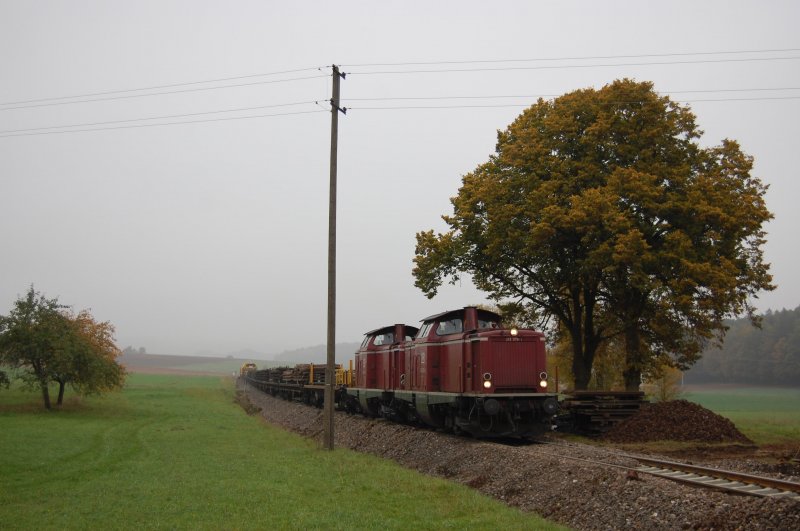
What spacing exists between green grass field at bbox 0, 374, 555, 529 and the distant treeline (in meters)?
74.5

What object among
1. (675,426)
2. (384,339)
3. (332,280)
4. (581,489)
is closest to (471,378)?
Answer: (332,280)

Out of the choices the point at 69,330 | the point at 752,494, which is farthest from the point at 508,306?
the point at 69,330

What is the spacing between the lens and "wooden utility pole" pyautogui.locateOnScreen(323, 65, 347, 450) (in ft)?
69.1

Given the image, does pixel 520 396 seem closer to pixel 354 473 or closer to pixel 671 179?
pixel 354 473

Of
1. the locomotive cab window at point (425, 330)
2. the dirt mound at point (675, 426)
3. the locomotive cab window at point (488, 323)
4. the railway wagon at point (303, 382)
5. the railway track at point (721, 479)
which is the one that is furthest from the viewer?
the railway wagon at point (303, 382)

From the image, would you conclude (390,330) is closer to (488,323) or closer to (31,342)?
(488,323)

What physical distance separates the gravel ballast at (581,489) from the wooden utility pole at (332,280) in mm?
2104

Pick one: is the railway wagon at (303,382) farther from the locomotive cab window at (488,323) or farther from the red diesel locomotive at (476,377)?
the locomotive cab window at (488,323)

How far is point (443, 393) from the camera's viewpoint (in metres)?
20.0

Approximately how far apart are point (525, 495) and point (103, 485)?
9.80 metres

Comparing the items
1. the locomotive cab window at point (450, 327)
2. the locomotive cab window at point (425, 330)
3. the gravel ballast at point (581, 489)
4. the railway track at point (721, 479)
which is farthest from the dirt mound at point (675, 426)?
the railway track at point (721, 479)

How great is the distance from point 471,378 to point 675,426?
23.0 ft

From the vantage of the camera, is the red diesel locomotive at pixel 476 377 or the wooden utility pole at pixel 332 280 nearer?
the red diesel locomotive at pixel 476 377

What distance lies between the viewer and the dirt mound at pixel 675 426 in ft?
65.9
